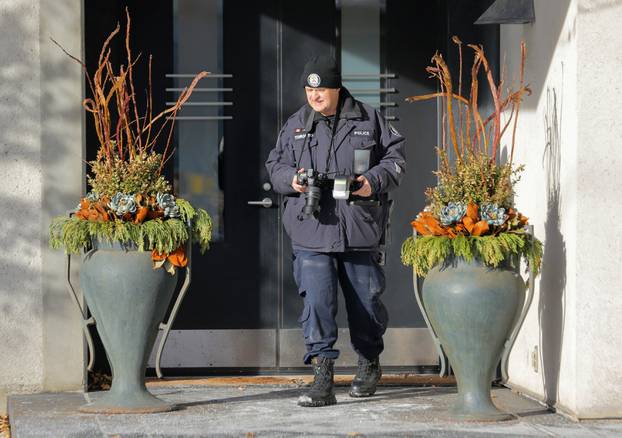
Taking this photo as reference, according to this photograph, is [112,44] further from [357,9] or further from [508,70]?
[508,70]

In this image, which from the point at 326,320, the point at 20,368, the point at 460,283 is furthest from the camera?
the point at 20,368

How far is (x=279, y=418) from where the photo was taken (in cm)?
615

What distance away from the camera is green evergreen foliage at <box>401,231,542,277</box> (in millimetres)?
6078

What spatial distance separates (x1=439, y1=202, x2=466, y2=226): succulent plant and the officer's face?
0.94 meters

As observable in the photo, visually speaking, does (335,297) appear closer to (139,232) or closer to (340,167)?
(340,167)

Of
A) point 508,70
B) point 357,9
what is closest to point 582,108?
point 508,70

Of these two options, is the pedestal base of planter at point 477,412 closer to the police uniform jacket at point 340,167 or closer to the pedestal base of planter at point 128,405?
the police uniform jacket at point 340,167

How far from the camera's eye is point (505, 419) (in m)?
6.16

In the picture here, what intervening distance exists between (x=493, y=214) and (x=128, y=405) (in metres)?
2.06

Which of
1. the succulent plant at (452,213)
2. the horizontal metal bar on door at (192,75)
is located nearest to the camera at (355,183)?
the succulent plant at (452,213)

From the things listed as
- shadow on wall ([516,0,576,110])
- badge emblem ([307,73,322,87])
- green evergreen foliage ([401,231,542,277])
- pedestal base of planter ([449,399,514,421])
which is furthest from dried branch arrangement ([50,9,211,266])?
shadow on wall ([516,0,576,110])

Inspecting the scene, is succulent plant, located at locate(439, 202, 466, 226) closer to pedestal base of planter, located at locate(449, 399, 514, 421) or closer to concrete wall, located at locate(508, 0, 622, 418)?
concrete wall, located at locate(508, 0, 622, 418)

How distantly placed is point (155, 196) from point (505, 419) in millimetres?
2082

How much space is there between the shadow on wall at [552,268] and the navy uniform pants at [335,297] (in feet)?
2.87
